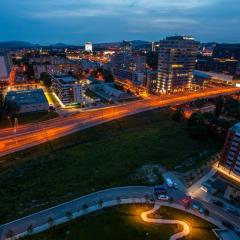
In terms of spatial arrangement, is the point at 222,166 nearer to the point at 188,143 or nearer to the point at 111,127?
the point at 188,143

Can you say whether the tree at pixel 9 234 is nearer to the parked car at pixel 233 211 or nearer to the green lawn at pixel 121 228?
the green lawn at pixel 121 228

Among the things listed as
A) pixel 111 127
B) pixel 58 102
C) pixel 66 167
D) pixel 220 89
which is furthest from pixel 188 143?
pixel 220 89

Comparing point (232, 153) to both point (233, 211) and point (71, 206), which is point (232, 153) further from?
point (71, 206)

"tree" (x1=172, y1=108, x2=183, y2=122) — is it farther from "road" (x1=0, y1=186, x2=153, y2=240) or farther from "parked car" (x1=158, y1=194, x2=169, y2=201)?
"parked car" (x1=158, y1=194, x2=169, y2=201)

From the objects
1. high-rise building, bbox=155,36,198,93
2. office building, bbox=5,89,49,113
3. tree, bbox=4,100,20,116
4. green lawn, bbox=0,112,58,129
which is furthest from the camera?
high-rise building, bbox=155,36,198,93

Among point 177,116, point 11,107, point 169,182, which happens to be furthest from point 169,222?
point 11,107

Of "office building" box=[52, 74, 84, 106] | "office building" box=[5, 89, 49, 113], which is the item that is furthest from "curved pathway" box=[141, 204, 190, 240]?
"office building" box=[52, 74, 84, 106]
